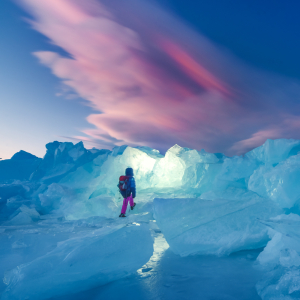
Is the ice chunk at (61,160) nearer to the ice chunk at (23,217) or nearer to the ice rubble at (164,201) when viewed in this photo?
the ice rubble at (164,201)

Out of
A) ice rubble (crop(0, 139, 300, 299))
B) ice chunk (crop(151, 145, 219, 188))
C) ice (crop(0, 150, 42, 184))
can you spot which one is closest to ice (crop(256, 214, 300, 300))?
ice rubble (crop(0, 139, 300, 299))

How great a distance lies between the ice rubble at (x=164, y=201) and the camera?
7.60 feet

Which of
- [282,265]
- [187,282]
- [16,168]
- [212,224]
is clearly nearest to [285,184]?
[212,224]

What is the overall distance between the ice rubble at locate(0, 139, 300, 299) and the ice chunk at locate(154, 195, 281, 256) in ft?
0.04

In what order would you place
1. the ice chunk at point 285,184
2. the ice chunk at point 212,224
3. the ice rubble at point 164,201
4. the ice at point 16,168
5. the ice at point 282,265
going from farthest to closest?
the ice at point 16,168
the ice chunk at point 285,184
the ice chunk at point 212,224
the ice rubble at point 164,201
the ice at point 282,265

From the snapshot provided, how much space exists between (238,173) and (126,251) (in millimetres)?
4366

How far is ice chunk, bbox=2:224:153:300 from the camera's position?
1.65 metres

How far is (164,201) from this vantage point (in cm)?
302

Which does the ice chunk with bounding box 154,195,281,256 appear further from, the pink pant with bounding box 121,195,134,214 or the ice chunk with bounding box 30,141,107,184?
the ice chunk with bounding box 30,141,107,184

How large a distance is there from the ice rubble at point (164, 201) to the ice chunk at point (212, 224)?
11 millimetres

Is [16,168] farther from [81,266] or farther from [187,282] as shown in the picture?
[187,282]

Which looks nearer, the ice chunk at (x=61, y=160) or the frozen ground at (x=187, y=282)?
the frozen ground at (x=187, y=282)

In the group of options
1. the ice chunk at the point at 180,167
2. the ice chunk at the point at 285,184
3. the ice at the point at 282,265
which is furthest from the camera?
the ice chunk at the point at 180,167

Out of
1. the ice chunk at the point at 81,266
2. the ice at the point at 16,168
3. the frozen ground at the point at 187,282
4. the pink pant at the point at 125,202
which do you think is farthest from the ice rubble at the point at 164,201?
the ice at the point at 16,168
